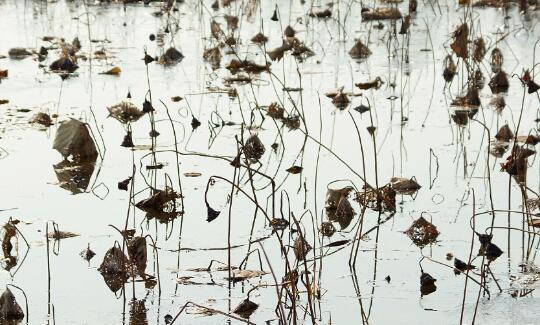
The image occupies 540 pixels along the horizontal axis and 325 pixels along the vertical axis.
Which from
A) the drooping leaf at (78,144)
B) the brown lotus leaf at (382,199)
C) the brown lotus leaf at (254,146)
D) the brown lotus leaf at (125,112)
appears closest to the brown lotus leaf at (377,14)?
the brown lotus leaf at (125,112)

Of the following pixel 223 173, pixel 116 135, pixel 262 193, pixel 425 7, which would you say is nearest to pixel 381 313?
pixel 262 193

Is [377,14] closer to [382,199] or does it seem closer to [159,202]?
[382,199]

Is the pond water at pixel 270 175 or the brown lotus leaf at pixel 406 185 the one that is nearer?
the pond water at pixel 270 175

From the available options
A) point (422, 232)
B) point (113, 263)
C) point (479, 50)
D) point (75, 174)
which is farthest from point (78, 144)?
point (479, 50)

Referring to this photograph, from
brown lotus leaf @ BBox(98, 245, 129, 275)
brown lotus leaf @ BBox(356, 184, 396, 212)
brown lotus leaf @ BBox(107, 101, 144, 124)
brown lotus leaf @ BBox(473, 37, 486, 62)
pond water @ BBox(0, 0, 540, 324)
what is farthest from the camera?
brown lotus leaf @ BBox(473, 37, 486, 62)

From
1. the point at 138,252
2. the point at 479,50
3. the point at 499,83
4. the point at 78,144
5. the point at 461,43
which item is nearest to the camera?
the point at 138,252

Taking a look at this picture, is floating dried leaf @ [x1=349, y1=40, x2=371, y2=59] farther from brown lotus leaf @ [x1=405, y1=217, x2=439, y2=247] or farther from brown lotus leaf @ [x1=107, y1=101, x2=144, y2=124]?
brown lotus leaf @ [x1=405, y1=217, x2=439, y2=247]

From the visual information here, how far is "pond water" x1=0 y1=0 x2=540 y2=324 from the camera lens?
3.69m

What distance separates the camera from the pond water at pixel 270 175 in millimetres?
3691

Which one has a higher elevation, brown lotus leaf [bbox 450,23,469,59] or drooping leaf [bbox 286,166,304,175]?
brown lotus leaf [bbox 450,23,469,59]

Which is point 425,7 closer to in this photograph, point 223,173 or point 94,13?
point 94,13

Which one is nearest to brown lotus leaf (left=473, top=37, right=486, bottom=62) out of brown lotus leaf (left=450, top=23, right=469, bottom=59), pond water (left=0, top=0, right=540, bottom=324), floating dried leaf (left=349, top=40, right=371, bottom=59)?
pond water (left=0, top=0, right=540, bottom=324)

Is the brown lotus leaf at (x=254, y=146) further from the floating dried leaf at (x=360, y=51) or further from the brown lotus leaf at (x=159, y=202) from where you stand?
the floating dried leaf at (x=360, y=51)

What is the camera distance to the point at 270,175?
17.3 feet
